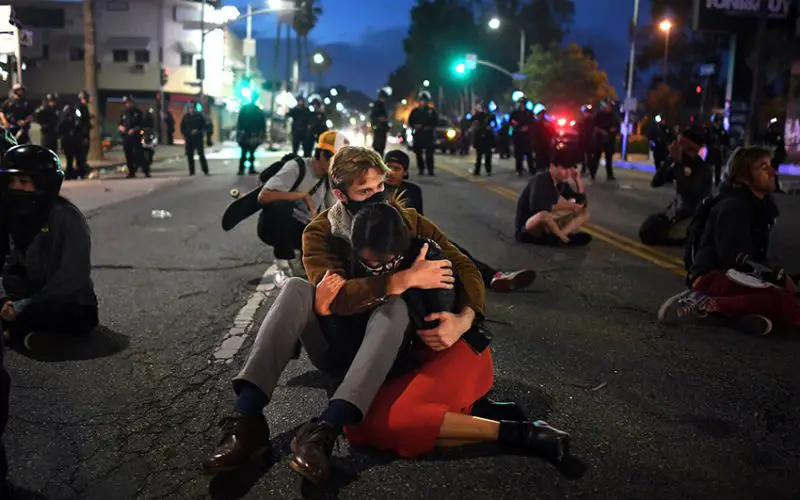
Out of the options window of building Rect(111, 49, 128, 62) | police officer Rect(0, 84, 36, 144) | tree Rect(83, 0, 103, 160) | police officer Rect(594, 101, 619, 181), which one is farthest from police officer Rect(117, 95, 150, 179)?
window of building Rect(111, 49, 128, 62)

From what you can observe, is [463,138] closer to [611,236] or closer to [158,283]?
[611,236]

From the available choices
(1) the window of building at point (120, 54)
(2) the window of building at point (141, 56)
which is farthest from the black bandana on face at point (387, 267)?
(1) the window of building at point (120, 54)

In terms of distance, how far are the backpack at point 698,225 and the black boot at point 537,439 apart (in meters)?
3.24

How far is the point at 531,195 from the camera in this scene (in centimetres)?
1021

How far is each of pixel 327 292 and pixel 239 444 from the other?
31.1 inches

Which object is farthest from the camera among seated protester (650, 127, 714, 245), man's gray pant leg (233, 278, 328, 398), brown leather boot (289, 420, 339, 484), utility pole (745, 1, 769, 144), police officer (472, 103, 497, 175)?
utility pole (745, 1, 769, 144)

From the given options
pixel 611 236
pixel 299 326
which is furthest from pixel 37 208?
pixel 611 236

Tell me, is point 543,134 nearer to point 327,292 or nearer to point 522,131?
point 522,131

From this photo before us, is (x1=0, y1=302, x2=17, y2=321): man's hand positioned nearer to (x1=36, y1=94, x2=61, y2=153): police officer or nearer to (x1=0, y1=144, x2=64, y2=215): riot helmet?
(x1=0, y1=144, x2=64, y2=215): riot helmet

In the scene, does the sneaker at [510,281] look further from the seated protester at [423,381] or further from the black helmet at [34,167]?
the black helmet at [34,167]

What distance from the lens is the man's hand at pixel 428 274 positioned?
12.4ft

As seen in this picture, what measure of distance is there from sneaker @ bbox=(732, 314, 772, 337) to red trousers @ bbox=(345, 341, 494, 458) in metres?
2.87

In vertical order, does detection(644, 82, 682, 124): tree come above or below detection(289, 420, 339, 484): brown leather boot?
above

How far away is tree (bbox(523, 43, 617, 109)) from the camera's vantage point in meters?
64.6
